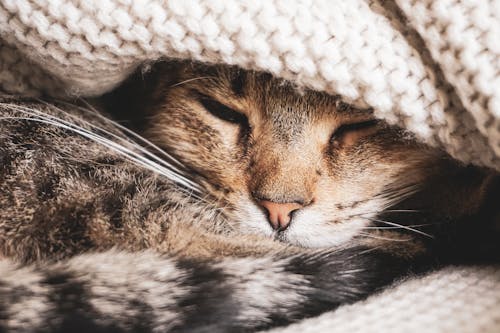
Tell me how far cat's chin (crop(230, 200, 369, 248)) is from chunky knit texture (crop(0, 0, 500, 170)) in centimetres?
22

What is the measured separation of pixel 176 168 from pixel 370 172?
334 millimetres

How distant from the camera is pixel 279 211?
0.96 meters

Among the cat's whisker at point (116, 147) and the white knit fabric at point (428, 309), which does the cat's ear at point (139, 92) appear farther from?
the white knit fabric at point (428, 309)

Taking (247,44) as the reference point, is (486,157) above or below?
below

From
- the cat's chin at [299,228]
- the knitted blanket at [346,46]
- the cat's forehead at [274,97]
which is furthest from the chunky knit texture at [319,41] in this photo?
the cat's chin at [299,228]

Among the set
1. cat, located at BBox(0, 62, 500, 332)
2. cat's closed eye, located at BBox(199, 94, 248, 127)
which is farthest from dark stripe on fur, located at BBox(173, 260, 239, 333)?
cat's closed eye, located at BBox(199, 94, 248, 127)

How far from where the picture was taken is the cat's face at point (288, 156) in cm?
97

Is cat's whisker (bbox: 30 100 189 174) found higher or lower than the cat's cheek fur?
higher

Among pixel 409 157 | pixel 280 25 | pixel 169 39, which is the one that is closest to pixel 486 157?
pixel 409 157

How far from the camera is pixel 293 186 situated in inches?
37.6

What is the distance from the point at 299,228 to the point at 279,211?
2.1 inches

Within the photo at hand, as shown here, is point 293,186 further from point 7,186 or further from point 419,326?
point 7,186

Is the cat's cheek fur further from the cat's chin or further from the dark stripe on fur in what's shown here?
the dark stripe on fur

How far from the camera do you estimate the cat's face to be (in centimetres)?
97
